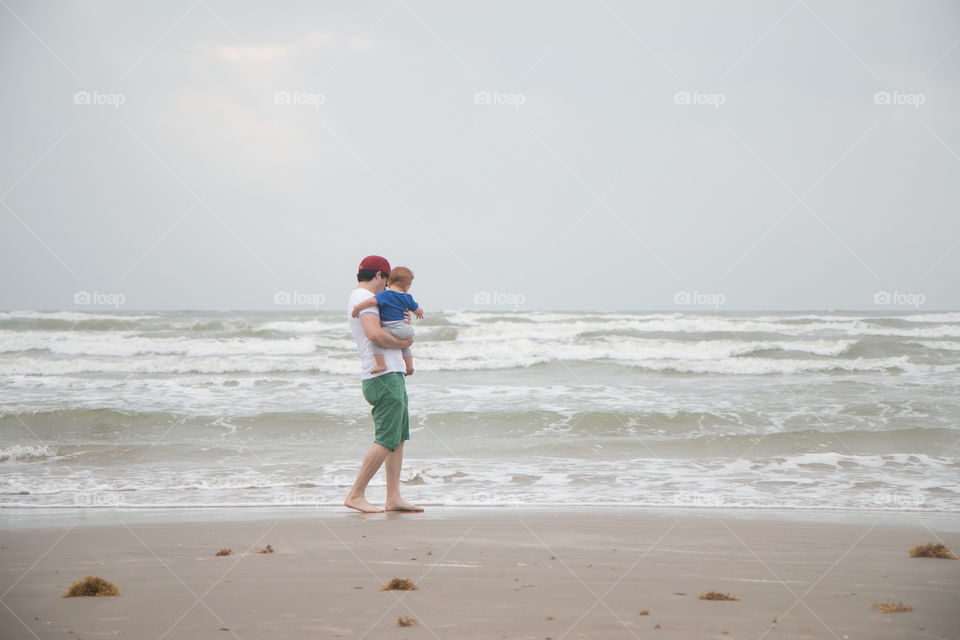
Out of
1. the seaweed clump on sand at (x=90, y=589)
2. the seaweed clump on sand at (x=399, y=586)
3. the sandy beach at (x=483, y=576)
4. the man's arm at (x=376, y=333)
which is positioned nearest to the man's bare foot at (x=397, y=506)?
the sandy beach at (x=483, y=576)

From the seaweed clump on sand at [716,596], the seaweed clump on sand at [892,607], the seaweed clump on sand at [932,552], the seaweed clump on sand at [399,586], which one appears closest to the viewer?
the seaweed clump on sand at [892,607]

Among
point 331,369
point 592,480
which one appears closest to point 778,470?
point 592,480

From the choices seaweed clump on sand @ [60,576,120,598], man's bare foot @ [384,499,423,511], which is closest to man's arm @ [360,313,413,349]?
man's bare foot @ [384,499,423,511]

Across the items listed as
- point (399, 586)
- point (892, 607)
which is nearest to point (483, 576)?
point (399, 586)

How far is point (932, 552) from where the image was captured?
4.27 m

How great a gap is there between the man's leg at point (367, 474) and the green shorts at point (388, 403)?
7 cm

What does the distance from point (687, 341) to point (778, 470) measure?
1686cm

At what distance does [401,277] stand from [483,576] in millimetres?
2490

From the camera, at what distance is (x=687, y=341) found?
24.4 meters

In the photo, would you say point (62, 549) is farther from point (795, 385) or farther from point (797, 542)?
point (795, 385)

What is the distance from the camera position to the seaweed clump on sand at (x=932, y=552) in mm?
4243

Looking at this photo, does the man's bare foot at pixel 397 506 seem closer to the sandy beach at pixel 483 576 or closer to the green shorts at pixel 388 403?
the sandy beach at pixel 483 576

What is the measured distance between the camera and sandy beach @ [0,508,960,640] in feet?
9.32

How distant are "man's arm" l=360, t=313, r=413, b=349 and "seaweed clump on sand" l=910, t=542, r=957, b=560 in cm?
343
